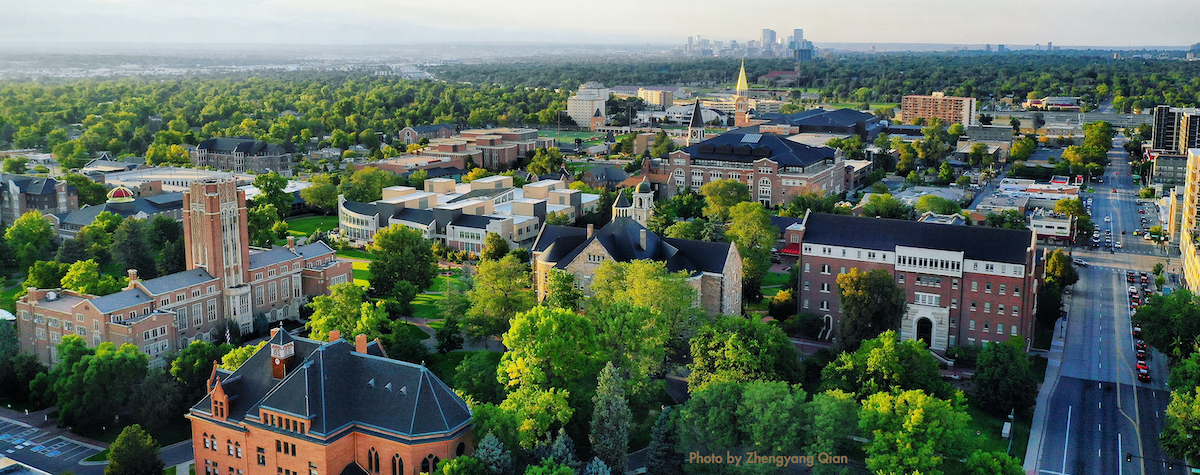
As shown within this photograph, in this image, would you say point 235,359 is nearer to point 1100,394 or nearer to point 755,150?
point 1100,394

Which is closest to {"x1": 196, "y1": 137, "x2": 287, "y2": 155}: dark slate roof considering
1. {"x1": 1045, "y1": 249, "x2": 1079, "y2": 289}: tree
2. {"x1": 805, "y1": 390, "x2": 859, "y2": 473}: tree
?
{"x1": 1045, "y1": 249, "x2": 1079, "y2": 289}: tree

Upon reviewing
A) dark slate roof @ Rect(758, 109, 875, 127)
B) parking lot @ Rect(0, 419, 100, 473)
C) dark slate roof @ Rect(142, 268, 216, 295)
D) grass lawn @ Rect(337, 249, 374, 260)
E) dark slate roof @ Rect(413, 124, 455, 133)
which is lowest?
parking lot @ Rect(0, 419, 100, 473)

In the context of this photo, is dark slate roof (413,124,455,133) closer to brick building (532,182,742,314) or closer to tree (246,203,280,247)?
tree (246,203,280,247)

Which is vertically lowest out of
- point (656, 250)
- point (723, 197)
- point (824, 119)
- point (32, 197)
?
point (723, 197)

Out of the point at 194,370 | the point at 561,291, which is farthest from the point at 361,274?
the point at 194,370

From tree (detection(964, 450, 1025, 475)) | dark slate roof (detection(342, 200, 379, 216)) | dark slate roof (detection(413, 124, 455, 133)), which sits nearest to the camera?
tree (detection(964, 450, 1025, 475))

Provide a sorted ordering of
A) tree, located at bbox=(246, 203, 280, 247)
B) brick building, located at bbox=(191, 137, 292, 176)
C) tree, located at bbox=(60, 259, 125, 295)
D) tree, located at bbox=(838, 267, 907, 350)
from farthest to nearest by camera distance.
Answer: brick building, located at bbox=(191, 137, 292, 176)
tree, located at bbox=(246, 203, 280, 247)
tree, located at bbox=(60, 259, 125, 295)
tree, located at bbox=(838, 267, 907, 350)

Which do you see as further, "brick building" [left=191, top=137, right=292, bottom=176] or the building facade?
the building facade
